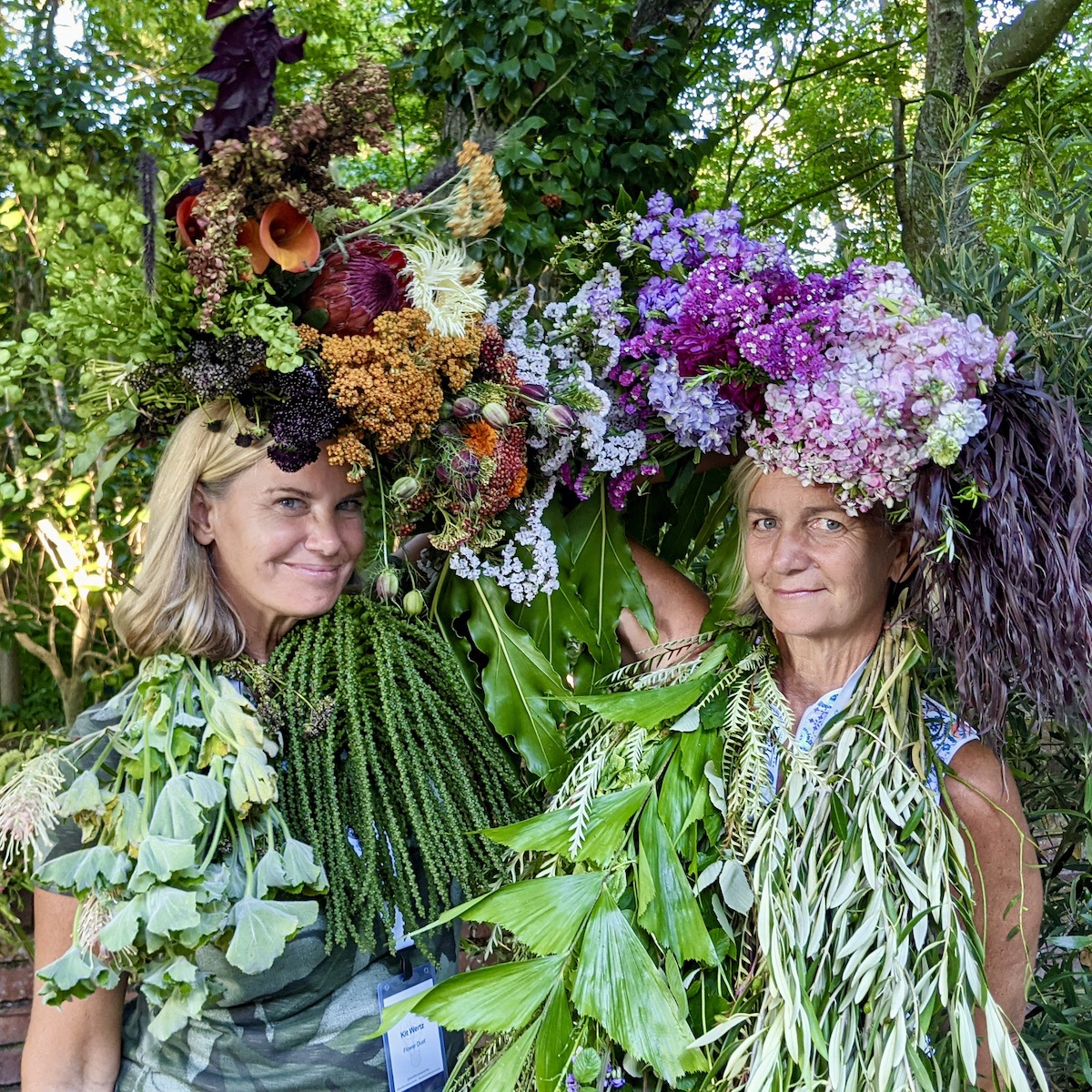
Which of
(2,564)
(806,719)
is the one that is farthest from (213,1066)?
(2,564)

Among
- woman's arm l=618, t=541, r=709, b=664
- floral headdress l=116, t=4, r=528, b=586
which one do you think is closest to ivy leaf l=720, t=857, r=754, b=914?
woman's arm l=618, t=541, r=709, b=664

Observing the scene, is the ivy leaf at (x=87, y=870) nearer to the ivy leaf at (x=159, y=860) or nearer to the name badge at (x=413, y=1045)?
the ivy leaf at (x=159, y=860)

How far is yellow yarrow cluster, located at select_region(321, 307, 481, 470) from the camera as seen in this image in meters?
1.42

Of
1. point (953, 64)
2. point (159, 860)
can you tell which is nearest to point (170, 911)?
point (159, 860)

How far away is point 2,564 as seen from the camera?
3.12 metres

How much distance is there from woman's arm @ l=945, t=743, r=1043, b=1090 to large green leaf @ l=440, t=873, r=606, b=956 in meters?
0.52

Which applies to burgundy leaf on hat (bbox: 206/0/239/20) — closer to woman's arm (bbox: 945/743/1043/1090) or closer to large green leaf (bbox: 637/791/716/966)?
large green leaf (bbox: 637/791/716/966)

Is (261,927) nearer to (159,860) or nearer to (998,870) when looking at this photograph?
(159,860)

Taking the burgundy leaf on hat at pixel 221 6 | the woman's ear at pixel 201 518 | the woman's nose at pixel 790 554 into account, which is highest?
the burgundy leaf on hat at pixel 221 6

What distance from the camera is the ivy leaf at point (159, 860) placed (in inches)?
48.8

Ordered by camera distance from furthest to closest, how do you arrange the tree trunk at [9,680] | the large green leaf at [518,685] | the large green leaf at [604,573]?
the tree trunk at [9,680]
the large green leaf at [604,573]
the large green leaf at [518,685]

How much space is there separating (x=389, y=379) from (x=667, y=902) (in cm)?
80

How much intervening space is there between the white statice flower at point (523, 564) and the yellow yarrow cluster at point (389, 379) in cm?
25

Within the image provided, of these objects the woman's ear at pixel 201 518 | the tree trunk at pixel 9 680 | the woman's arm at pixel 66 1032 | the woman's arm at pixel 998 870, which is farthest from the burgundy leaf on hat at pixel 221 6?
the tree trunk at pixel 9 680
